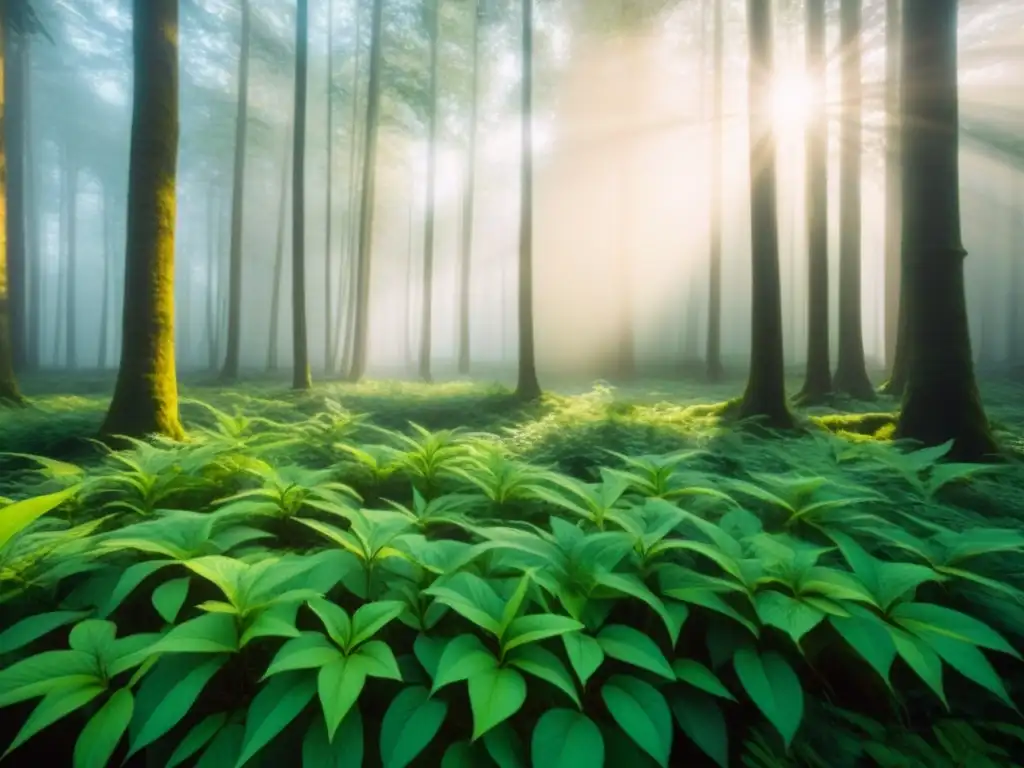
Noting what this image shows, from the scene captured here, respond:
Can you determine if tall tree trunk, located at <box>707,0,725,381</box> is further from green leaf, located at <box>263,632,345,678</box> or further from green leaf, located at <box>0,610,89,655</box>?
green leaf, located at <box>0,610,89,655</box>

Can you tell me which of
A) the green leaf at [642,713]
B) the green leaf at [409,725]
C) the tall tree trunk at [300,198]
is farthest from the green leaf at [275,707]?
the tall tree trunk at [300,198]

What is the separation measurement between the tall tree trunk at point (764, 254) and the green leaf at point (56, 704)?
24.3 feet

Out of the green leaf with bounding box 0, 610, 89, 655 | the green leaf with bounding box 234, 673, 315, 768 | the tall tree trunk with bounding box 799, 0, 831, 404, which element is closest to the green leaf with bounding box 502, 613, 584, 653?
the green leaf with bounding box 234, 673, 315, 768

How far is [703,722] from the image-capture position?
5.94 ft

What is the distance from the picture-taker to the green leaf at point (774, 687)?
1.71 m

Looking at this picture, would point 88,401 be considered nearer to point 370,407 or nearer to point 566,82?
point 370,407

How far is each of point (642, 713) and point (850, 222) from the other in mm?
15111

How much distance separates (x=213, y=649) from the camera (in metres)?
1.75

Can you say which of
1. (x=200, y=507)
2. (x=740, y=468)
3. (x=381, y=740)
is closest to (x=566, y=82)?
(x=740, y=468)

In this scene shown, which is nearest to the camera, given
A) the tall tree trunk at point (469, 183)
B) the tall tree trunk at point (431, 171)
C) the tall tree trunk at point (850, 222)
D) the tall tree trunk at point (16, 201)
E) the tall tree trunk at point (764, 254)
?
the tall tree trunk at point (764, 254)

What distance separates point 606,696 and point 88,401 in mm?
13659

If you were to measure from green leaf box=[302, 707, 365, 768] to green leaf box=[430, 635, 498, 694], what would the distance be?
9.8 inches

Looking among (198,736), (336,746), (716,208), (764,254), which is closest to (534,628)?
(336,746)

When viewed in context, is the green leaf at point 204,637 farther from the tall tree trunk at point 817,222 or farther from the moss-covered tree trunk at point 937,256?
the tall tree trunk at point 817,222
